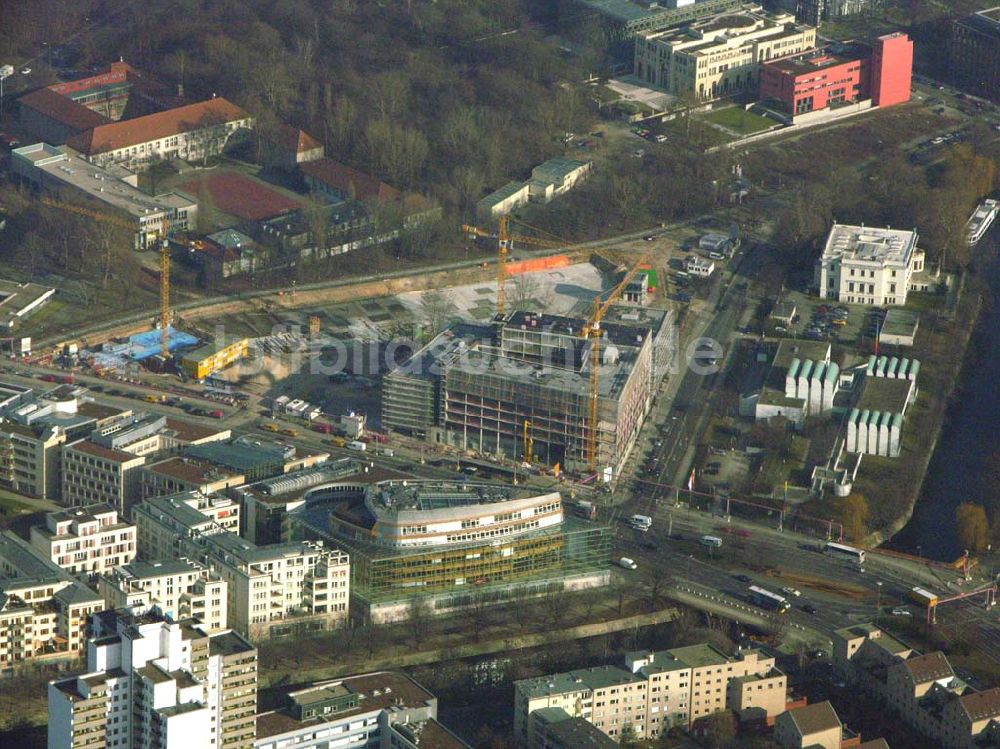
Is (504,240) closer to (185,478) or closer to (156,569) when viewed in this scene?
(185,478)

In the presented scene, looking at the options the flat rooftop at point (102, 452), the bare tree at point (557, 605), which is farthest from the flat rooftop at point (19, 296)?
the bare tree at point (557, 605)

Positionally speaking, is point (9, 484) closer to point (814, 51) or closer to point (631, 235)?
point (631, 235)

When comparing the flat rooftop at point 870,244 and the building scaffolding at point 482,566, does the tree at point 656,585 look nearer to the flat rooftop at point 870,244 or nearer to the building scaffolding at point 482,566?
the building scaffolding at point 482,566

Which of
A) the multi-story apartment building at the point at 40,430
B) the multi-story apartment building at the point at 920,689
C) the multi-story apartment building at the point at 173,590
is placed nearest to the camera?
the multi-story apartment building at the point at 920,689

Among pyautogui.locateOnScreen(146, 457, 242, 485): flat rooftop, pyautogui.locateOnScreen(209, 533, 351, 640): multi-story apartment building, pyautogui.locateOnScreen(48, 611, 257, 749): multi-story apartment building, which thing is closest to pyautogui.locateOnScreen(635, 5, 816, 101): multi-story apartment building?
pyautogui.locateOnScreen(146, 457, 242, 485): flat rooftop

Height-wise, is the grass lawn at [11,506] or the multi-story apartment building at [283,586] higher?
the multi-story apartment building at [283,586]

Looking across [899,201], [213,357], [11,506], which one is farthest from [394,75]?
[11,506]

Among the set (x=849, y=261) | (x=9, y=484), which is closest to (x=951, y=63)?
(x=849, y=261)
